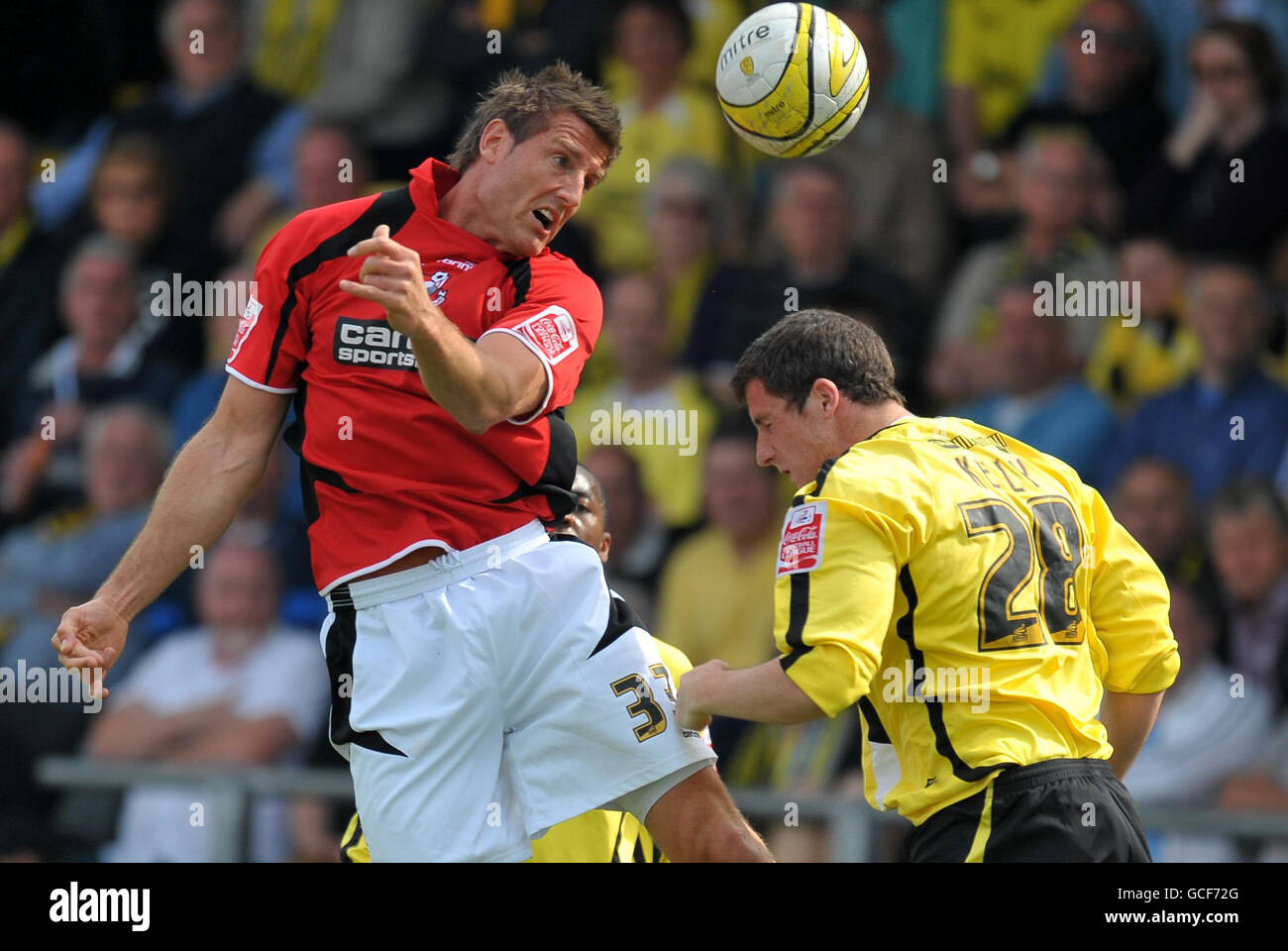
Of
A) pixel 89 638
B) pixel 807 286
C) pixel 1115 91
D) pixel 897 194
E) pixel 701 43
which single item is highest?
pixel 701 43

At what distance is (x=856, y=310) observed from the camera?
8.61 metres

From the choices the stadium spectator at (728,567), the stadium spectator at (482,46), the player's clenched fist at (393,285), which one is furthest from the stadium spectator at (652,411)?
the player's clenched fist at (393,285)

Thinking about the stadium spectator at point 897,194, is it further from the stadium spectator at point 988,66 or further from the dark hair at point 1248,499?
the dark hair at point 1248,499

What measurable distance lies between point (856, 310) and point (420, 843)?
4.83m

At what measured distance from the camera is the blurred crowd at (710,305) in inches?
318

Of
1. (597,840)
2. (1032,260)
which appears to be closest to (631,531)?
(1032,260)

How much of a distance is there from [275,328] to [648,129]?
192 inches

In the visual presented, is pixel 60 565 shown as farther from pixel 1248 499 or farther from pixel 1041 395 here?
pixel 1248 499

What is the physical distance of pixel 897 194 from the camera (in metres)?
8.91

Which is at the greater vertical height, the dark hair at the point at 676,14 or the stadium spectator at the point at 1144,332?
the dark hair at the point at 676,14

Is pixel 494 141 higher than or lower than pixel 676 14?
lower

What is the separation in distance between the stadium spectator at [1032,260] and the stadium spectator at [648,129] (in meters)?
1.55

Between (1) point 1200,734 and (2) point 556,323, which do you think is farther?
(1) point 1200,734

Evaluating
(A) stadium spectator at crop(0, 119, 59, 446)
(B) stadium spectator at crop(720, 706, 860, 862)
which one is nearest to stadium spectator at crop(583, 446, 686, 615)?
(B) stadium spectator at crop(720, 706, 860, 862)
